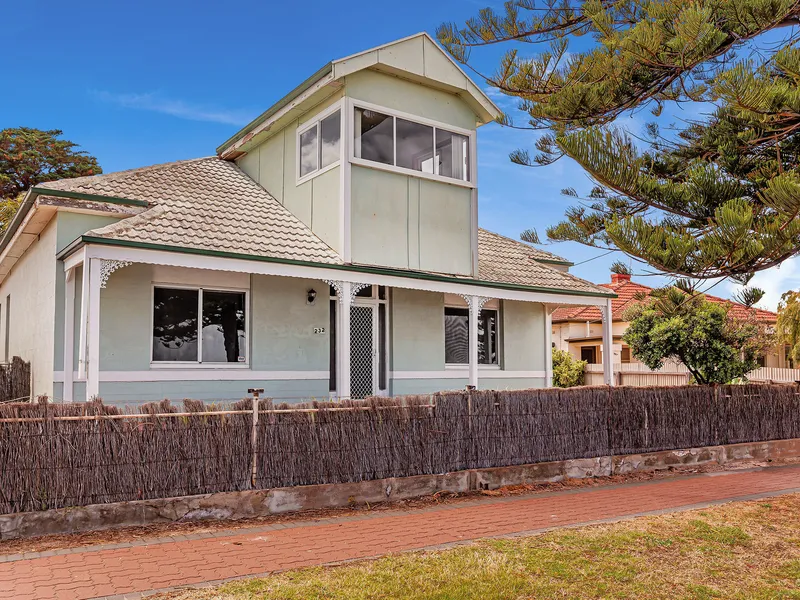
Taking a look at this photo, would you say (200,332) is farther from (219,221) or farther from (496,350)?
(496,350)

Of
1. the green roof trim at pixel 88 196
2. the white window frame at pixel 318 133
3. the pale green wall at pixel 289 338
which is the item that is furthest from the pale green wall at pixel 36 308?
the white window frame at pixel 318 133

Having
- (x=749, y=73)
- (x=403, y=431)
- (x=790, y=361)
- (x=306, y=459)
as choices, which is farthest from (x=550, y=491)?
(x=790, y=361)

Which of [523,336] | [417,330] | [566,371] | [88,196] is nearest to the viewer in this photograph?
[88,196]

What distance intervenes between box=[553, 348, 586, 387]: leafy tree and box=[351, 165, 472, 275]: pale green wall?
12617 mm

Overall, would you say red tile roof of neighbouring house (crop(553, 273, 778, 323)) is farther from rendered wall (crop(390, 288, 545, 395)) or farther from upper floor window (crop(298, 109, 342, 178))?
upper floor window (crop(298, 109, 342, 178))

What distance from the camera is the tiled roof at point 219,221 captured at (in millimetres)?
11883

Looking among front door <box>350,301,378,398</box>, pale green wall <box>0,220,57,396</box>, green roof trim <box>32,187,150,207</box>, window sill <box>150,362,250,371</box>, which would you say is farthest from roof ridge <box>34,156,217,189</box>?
front door <box>350,301,378,398</box>

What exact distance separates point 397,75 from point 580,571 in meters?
10.6

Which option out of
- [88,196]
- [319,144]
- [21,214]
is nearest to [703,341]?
[319,144]

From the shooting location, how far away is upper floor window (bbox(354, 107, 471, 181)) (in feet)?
45.4

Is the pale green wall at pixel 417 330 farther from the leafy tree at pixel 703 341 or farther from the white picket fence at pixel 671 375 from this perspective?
the white picket fence at pixel 671 375

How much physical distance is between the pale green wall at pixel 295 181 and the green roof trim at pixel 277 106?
1.40 feet

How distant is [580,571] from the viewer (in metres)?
6.09

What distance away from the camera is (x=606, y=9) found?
10.6 m
